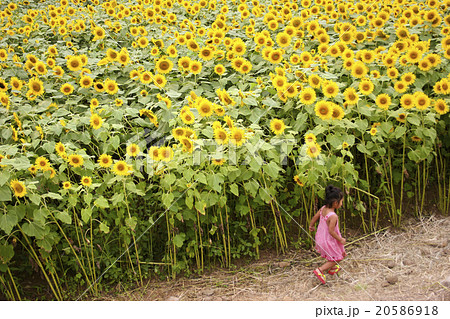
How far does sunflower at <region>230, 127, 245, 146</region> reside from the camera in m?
2.63

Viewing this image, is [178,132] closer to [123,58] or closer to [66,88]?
[66,88]

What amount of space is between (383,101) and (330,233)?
1.22 m

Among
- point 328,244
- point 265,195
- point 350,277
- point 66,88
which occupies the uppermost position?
point 66,88

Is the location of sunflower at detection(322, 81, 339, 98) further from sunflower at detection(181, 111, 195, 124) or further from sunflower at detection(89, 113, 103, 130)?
sunflower at detection(89, 113, 103, 130)

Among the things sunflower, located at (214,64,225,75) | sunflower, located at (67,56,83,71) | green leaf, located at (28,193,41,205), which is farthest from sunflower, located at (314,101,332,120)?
sunflower, located at (67,56,83,71)

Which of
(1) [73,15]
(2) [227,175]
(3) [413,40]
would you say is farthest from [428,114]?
(1) [73,15]

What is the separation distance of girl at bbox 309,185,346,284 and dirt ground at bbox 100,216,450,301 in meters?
0.14

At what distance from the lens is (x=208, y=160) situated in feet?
8.91

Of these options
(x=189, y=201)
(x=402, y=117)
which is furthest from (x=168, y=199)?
(x=402, y=117)

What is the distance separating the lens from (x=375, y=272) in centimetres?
274

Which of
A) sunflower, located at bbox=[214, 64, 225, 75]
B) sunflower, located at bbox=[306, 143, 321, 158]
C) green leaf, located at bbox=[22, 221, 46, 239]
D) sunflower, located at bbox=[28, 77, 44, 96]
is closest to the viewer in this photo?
green leaf, located at bbox=[22, 221, 46, 239]

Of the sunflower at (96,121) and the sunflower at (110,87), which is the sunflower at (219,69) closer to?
the sunflower at (110,87)

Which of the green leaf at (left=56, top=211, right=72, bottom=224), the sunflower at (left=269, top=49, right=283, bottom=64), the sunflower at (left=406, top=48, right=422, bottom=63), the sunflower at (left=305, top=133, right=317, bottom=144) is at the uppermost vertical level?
the sunflower at (left=269, top=49, right=283, bottom=64)

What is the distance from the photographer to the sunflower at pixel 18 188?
2.41m
